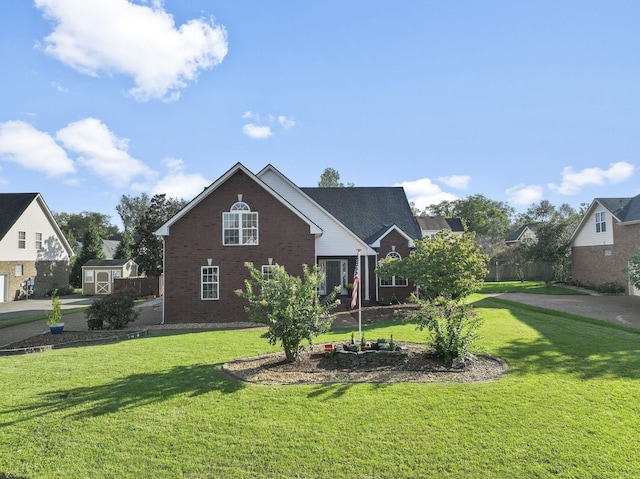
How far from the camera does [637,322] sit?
55.8 ft

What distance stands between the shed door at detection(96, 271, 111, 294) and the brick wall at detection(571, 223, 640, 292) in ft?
136

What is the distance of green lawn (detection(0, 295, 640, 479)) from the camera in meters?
5.36

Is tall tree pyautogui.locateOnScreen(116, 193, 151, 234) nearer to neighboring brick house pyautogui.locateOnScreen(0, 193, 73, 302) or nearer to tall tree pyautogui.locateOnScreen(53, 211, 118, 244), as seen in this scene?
tall tree pyautogui.locateOnScreen(53, 211, 118, 244)

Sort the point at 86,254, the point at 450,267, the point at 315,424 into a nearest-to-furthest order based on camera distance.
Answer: the point at 315,424, the point at 450,267, the point at 86,254

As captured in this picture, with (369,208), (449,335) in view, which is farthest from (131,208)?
(449,335)

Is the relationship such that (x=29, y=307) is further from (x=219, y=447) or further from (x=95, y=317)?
(x=219, y=447)

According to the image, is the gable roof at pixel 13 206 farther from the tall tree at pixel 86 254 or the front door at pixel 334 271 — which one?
the front door at pixel 334 271

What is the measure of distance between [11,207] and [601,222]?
47.5 m

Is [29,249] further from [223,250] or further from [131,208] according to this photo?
[131,208]

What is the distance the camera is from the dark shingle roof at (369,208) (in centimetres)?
2555

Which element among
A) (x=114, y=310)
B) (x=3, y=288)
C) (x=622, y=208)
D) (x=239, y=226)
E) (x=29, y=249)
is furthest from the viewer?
(x=29, y=249)

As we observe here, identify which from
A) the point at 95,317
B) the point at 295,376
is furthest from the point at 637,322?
the point at 95,317

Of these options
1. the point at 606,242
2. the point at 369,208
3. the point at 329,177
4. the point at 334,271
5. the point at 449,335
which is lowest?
the point at 449,335

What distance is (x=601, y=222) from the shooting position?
30.3m
